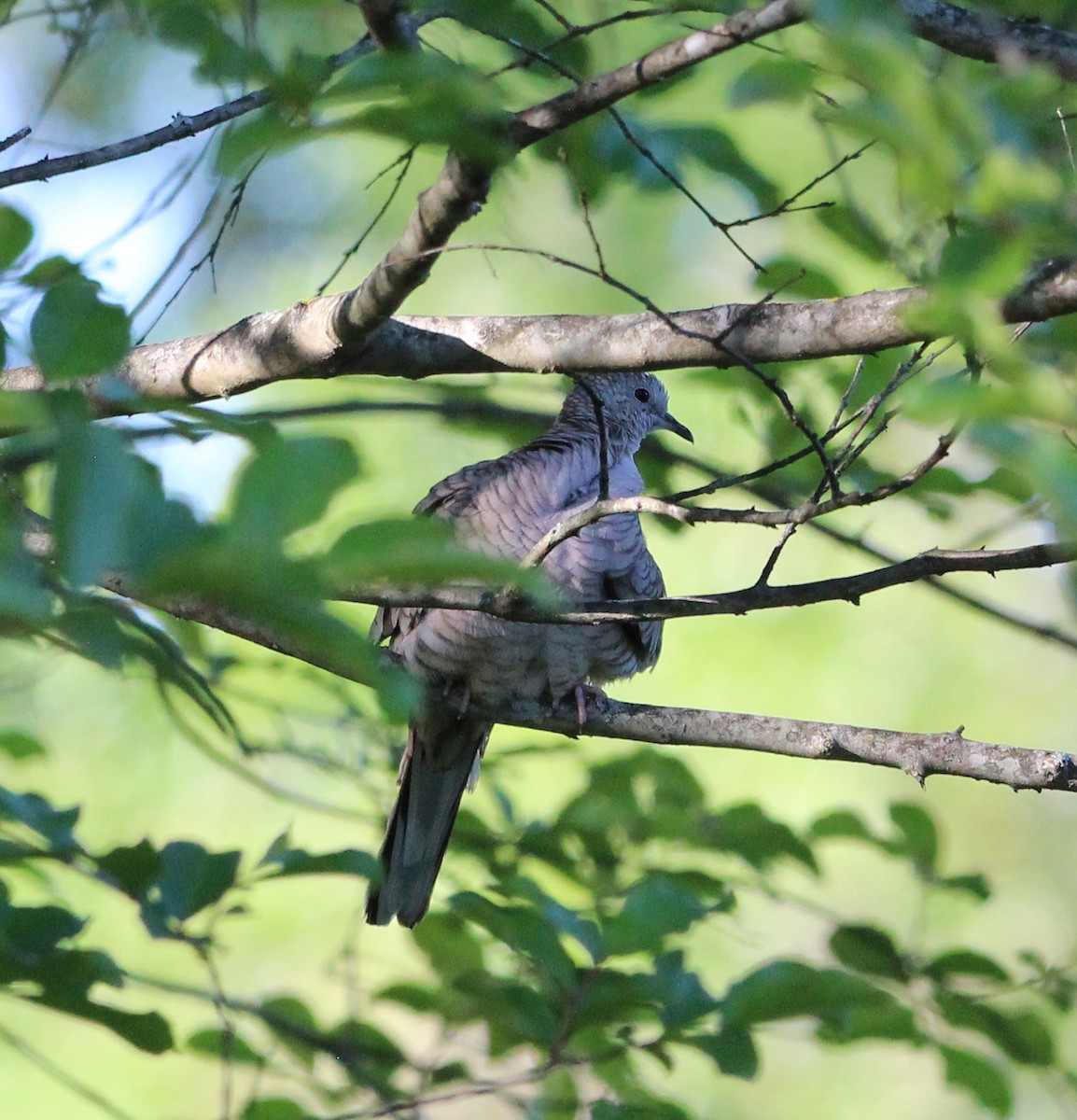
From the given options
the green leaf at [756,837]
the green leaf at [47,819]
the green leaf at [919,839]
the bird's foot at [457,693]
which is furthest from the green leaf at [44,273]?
the green leaf at [919,839]

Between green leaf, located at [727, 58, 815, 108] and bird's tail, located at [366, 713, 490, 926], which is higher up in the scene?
green leaf, located at [727, 58, 815, 108]

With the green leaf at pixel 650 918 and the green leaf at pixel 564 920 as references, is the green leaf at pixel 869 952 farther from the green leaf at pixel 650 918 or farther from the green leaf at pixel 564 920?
the green leaf at pixel 564 920

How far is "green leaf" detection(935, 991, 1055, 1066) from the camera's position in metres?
2.70

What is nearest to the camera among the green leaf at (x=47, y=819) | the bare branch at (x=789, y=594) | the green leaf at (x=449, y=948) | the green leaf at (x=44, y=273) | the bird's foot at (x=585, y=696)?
the bare branch at (x=789, y=594)

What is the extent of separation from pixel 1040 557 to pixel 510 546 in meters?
1.63

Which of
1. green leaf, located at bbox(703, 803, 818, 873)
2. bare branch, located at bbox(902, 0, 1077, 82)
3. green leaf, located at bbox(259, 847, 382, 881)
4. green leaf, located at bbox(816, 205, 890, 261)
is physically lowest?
green leaf, located at bbox(259, 847, 382, 881)

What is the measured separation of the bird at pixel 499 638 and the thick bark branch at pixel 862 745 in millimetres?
817

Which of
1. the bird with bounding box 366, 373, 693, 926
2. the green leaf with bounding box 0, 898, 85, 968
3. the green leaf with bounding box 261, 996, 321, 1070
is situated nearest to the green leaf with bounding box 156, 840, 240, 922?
the green leaf with bounding box 0, 898, 85, 968

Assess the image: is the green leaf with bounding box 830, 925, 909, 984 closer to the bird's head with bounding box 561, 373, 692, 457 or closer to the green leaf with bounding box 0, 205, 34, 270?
the bird's head with bounding box 561, 373, 692, 457

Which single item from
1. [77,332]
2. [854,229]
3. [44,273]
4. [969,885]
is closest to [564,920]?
[969,885]

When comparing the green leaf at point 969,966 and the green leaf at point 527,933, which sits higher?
the green leaf at point 969,966

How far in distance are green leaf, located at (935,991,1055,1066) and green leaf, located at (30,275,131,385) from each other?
2251 millimetres

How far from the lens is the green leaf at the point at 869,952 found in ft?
9.12

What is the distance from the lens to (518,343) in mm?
2146
